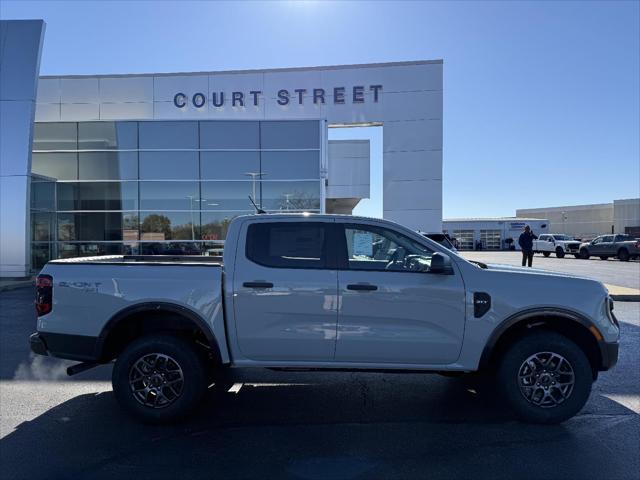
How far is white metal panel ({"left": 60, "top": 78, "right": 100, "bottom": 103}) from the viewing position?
1997 centimetres

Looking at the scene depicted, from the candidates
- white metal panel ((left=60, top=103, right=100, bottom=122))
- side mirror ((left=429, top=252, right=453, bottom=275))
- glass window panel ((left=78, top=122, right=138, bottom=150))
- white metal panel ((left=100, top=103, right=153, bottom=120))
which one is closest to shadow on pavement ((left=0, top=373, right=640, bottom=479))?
side mirror ((left=429, top=252, right=453, bottom=275))

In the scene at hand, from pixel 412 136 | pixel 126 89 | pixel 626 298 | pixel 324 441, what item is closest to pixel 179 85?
pixel 126 89

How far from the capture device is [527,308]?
13.4 ft

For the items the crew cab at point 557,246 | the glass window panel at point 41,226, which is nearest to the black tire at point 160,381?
the glass window panel at point 41,226

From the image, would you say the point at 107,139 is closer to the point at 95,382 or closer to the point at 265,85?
the point at 265,85

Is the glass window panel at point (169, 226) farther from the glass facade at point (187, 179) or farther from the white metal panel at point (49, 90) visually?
the white metal panel at point (49, 90)

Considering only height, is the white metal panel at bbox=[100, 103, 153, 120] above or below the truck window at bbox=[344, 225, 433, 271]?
above

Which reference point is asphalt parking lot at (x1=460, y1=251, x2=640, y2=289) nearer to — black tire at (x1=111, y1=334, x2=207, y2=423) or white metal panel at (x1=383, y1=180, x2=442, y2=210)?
white metal panel at (x1=383, y1=180, x2=442, y2=210)

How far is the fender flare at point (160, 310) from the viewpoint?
4164 millimetres

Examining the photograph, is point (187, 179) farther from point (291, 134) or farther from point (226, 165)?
point (291, 134)

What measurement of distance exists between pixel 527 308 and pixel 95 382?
4923mm

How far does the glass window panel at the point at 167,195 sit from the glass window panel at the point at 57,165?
3080 mm

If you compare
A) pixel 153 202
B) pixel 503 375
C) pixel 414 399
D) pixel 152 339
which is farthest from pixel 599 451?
pixel 153 202

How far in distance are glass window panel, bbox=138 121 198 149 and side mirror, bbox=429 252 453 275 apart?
1518 centimetres
